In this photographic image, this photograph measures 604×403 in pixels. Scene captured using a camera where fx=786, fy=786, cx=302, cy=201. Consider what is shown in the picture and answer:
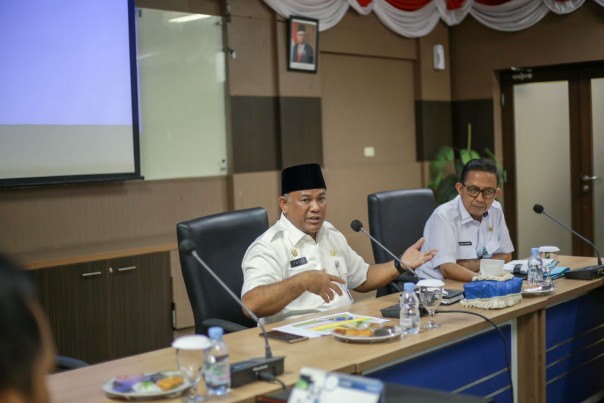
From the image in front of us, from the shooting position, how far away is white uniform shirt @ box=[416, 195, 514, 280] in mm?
3639

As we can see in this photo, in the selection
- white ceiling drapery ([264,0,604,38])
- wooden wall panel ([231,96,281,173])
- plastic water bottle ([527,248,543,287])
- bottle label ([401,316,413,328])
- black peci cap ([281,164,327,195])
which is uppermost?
white ceiling drapery ([264,0,604,38])

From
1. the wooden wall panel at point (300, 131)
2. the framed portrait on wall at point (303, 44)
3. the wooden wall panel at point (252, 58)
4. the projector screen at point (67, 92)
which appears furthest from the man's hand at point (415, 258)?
the framed portrait on wall at point (303, 44)

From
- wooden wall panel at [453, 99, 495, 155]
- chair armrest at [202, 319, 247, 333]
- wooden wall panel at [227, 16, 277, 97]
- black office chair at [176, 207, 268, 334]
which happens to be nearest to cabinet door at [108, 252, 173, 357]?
wooden wall panel at [227, 16, 277, 97]

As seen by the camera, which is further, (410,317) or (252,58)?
(252,58)

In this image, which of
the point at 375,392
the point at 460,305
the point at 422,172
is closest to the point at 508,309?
the point at 460,305

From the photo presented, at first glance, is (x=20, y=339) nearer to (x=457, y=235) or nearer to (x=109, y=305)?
(x=457, y=235)

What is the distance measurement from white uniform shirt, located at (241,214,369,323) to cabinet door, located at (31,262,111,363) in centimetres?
165

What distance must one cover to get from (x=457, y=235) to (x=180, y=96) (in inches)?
89.2

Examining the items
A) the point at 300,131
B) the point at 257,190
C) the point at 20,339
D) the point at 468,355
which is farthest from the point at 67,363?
the point at 300,131

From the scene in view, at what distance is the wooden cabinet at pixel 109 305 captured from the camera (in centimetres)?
427

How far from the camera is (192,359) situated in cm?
201

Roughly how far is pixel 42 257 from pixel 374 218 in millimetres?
1872

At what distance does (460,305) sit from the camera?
2961 mm

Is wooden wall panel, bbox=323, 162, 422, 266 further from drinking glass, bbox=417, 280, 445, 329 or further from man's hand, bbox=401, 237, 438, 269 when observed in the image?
drinking glass, bbox=417, 280, 445, 329
